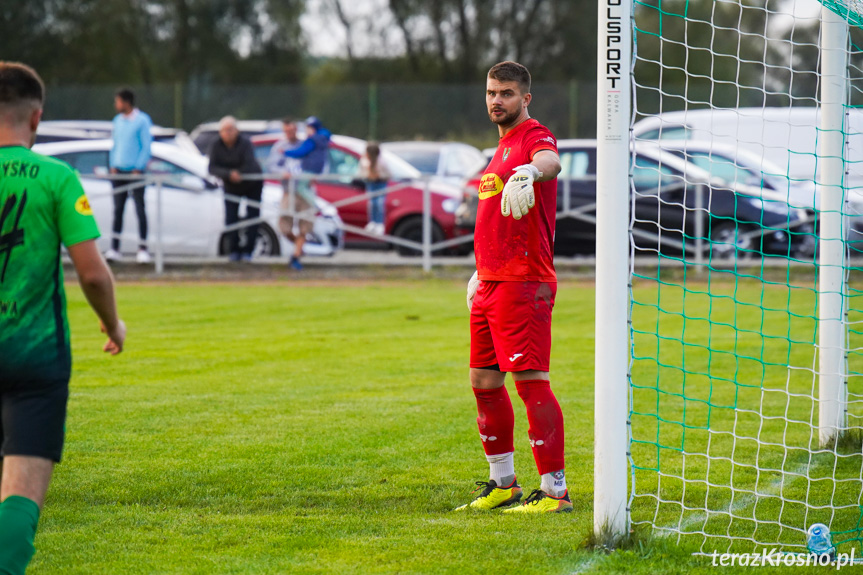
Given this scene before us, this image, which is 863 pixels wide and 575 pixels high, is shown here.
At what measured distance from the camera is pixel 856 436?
575 centimetres

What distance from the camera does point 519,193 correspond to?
158 inches

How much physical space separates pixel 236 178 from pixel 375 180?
2247mm

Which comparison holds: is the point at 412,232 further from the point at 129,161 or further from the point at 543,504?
the point at 543,504

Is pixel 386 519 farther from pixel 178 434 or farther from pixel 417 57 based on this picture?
pixel 417 57

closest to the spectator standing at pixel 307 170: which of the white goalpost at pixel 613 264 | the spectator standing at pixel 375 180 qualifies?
the spectator standing at pixel 375 180

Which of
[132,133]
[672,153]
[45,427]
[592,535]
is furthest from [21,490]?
[672,153]

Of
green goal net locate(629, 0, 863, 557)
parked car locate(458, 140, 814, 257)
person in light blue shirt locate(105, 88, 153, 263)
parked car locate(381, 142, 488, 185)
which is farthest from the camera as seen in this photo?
parked car locate(381, 142, 488, 185)

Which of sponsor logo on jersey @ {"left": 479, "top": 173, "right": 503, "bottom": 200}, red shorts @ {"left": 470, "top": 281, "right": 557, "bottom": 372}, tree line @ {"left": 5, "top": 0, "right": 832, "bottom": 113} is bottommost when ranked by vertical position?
red shorts @ {"left": 470, "top": 281, "right": 557, "bottom": 372}

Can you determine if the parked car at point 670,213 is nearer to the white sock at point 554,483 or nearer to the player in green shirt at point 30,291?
the white sock at point 554,483

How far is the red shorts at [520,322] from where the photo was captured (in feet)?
14.4

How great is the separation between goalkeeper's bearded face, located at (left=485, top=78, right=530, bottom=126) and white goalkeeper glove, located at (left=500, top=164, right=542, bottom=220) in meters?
0.49

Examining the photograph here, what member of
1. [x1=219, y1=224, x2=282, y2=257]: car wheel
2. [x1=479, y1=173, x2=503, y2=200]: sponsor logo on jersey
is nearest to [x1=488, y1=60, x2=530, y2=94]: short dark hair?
[x1=479, y1=173, x2=503, y2=200]: sponsor logo on jersey

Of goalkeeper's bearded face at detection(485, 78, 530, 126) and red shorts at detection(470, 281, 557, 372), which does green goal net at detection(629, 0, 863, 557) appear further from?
goalkeeper's bearded face at detection(485, 78, 530, 126)

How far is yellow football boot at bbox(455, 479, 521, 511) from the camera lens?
4.61 m
